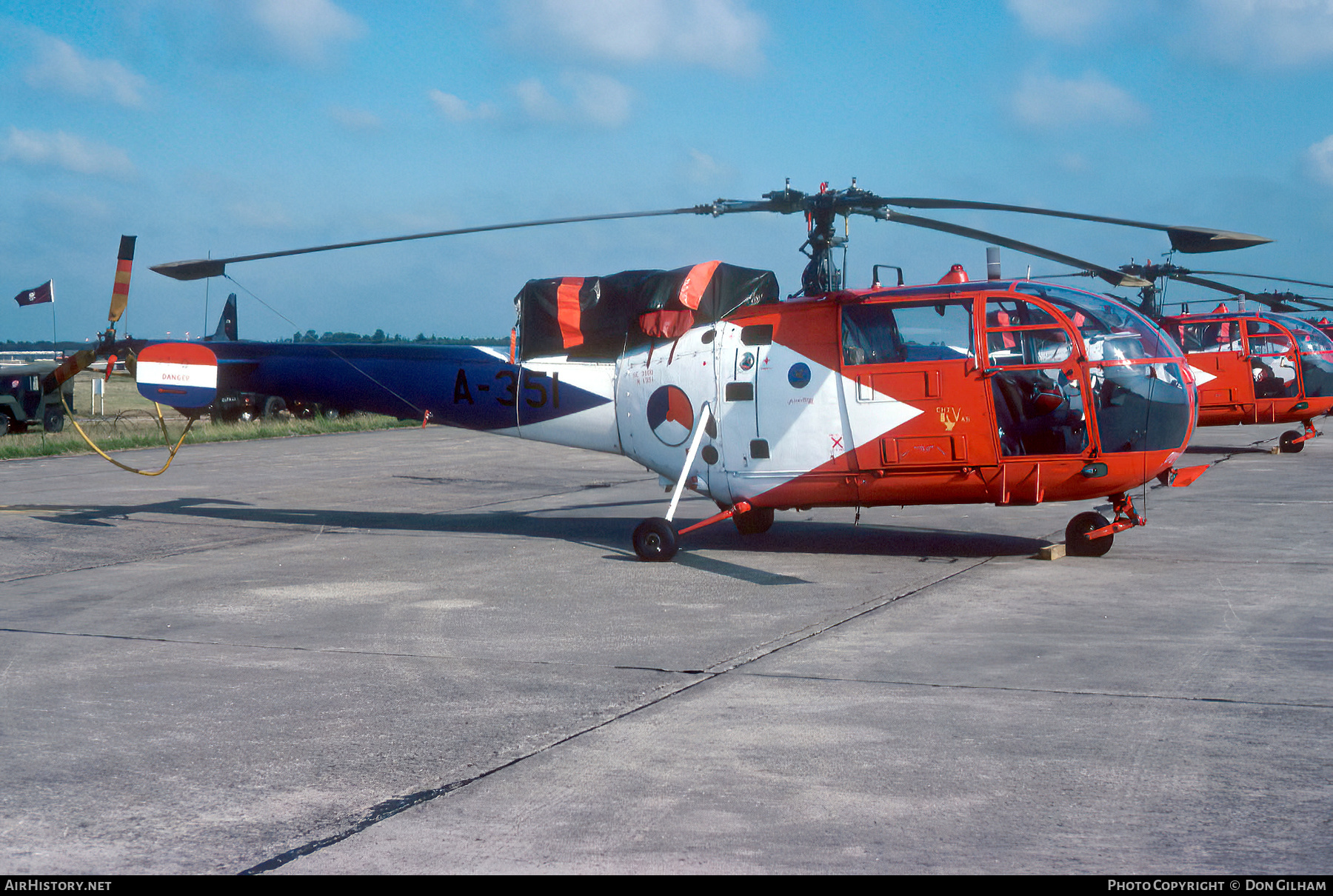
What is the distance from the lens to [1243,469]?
1936 centimetres

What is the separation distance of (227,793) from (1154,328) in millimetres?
8787

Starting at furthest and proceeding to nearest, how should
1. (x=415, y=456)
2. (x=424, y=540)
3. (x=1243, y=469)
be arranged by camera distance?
(x=415, y=456) → (x=1243, y=469) → (x=424, y=540)

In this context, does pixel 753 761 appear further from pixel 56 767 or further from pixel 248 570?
pixel 248 570

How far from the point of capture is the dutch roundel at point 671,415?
1157cm

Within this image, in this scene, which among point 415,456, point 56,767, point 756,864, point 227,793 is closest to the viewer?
point 756,864

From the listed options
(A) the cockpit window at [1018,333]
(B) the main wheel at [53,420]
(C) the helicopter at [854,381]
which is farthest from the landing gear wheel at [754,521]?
(B) the main wheel at [53,420]

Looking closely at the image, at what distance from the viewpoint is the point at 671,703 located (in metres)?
6.22

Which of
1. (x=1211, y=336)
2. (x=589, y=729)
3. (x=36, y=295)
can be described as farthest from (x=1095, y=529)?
(x=36, y=295)

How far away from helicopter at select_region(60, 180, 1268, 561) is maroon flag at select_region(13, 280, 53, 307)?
14311 millimetres

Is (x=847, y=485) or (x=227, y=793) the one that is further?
(x=847, y=485)

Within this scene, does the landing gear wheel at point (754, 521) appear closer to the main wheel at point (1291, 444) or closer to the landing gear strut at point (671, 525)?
the landing gear strut at point (671, 525)

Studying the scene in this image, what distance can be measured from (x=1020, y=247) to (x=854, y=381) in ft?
6.07

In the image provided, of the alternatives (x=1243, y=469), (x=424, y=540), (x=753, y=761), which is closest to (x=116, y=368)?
(x=424, y=540)

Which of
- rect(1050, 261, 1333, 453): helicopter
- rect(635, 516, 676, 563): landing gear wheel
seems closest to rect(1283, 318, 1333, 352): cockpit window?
rect(1050, 261, 1333, 453): helicopter
